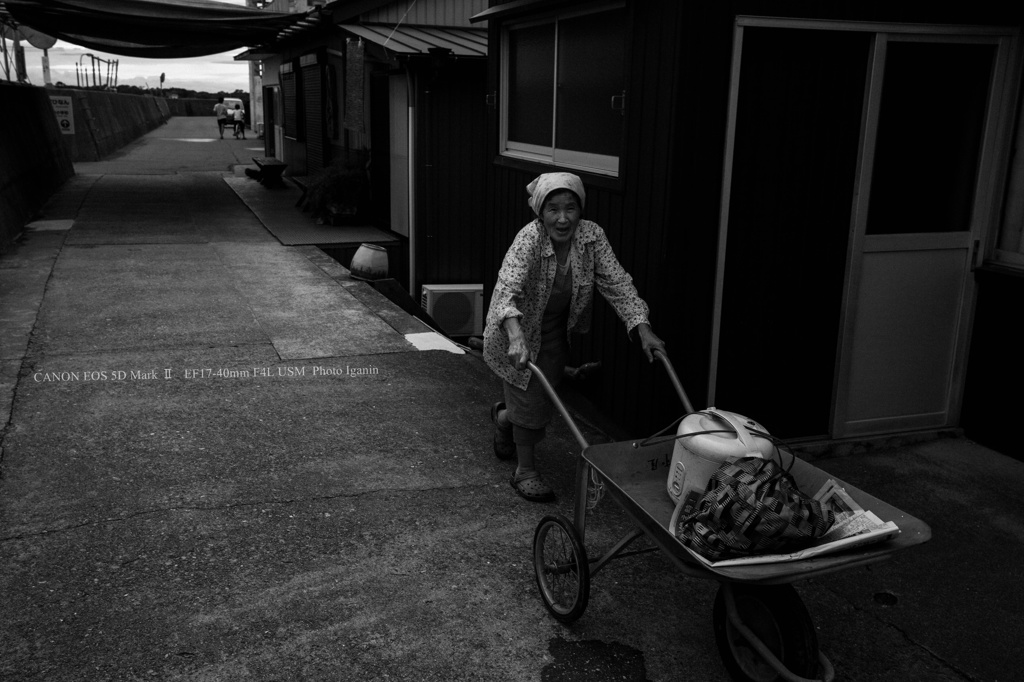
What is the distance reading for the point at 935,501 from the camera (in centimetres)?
538

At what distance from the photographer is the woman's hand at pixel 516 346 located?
4.04m

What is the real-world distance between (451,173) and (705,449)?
9747 millimetres

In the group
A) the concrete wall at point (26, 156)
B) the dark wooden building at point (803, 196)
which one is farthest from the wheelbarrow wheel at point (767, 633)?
the concrete wall at point (26, 156)

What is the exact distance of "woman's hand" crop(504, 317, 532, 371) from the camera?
404 centimetres

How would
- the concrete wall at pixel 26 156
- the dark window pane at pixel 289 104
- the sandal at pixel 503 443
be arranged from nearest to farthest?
the sandal at pixel 503 443, the concrete wall at pixel 26 156, the dark window pane at pixel 289 104

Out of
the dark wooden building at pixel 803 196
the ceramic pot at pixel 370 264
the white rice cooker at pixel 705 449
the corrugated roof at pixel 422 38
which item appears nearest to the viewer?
the white rice cooker at pixel 705 449

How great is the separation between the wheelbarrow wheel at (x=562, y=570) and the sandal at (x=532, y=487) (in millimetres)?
794

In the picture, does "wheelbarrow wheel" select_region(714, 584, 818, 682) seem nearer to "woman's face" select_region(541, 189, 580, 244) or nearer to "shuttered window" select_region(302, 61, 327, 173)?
"woman's face" select_region(541, 189, 580, 244)

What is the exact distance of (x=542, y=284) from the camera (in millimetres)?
4738

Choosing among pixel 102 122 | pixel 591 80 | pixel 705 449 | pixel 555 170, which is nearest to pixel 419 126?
pixel 555 170

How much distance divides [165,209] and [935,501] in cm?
1462

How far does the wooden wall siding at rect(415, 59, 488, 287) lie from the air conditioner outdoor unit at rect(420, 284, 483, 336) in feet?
3.58

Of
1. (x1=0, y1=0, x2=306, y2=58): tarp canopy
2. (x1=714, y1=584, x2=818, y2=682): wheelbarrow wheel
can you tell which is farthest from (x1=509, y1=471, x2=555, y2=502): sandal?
(x1=0, y1=0, x2=306, y2=58): tarp canopy

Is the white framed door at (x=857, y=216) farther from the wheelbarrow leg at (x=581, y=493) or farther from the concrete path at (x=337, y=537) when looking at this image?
the wheelbarrow leg at (x=581, y=493)
